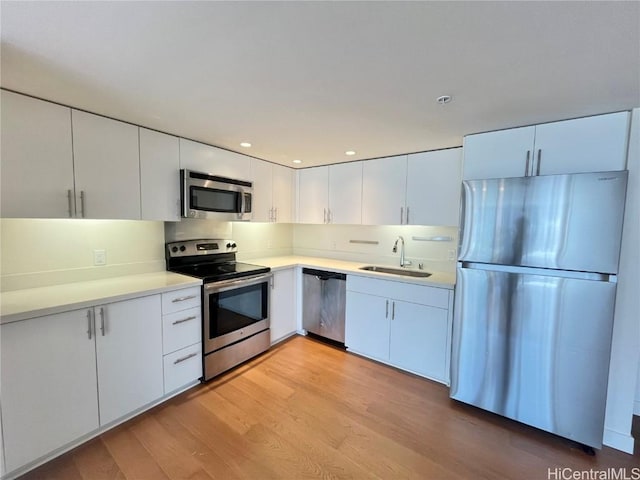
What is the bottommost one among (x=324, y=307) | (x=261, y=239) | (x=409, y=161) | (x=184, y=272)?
(x=324, y=307)

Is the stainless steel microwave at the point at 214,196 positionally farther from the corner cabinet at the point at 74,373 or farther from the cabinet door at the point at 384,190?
the cabinet door at the point at 384,190

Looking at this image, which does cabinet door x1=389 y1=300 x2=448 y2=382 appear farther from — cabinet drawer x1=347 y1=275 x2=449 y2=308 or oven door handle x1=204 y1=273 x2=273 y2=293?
oven door handle x1=204 y1=273 x2=273 y2=293

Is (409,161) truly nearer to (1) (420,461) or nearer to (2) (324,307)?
(2) (324,307)

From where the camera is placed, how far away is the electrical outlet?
2165mm

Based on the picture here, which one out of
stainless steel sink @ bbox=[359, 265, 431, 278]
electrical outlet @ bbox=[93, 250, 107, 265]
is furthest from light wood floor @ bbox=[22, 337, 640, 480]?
electrical outlet @ bbox=[93, 250, 107, 265]

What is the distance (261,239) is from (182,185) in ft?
4.73

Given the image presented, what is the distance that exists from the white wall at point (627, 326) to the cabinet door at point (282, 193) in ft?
9.85

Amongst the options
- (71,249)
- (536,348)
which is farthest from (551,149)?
(71,249)

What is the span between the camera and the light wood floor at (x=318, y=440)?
1558mm

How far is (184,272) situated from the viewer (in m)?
2.49

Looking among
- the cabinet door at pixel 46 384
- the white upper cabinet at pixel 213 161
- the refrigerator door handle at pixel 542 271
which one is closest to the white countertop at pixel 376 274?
the refrigerator door handle at pixel 542 271

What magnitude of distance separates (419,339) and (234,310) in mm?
1761

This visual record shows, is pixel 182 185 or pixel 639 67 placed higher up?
pixel 639 67

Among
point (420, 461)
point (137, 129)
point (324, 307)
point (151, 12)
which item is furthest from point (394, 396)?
point (137, 129)
